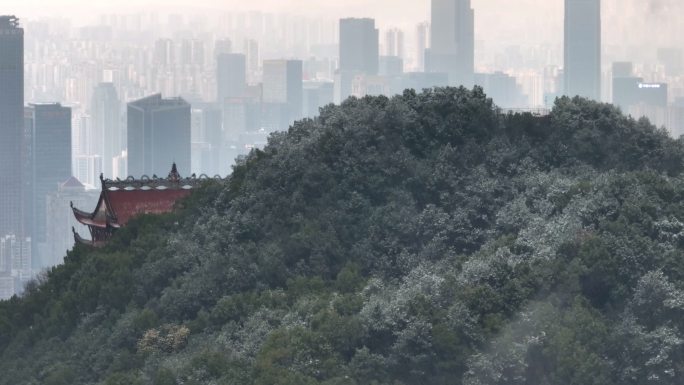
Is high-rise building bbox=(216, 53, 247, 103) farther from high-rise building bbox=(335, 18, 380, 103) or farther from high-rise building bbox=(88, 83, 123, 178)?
high-rise building bbox=(335, 18, 380, 103)

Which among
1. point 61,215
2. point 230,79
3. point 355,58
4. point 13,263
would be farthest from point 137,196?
point 61,215

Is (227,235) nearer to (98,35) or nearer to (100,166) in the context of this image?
(98,35)

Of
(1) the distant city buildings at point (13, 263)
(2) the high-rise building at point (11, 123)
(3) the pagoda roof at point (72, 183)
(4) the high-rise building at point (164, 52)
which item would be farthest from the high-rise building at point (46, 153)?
(4) the high-rise building at point (164, 52)

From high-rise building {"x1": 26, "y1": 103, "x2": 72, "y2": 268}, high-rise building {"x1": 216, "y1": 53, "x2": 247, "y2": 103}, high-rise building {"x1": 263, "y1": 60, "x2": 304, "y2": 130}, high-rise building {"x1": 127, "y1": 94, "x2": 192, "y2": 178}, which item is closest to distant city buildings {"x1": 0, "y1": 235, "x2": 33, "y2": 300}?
high-rise building {"x1": 26, "y1": 103, "x2": 72, "y2": 268}

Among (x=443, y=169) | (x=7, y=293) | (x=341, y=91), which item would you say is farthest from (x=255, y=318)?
(x=7, y=293)

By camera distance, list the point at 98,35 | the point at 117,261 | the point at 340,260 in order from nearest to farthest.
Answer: the point at 340,260 < the point at 117,261 < the point at 98,35

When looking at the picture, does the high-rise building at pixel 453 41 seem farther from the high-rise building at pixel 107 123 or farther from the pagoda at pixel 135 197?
the high-rise building at pixel 107 123
